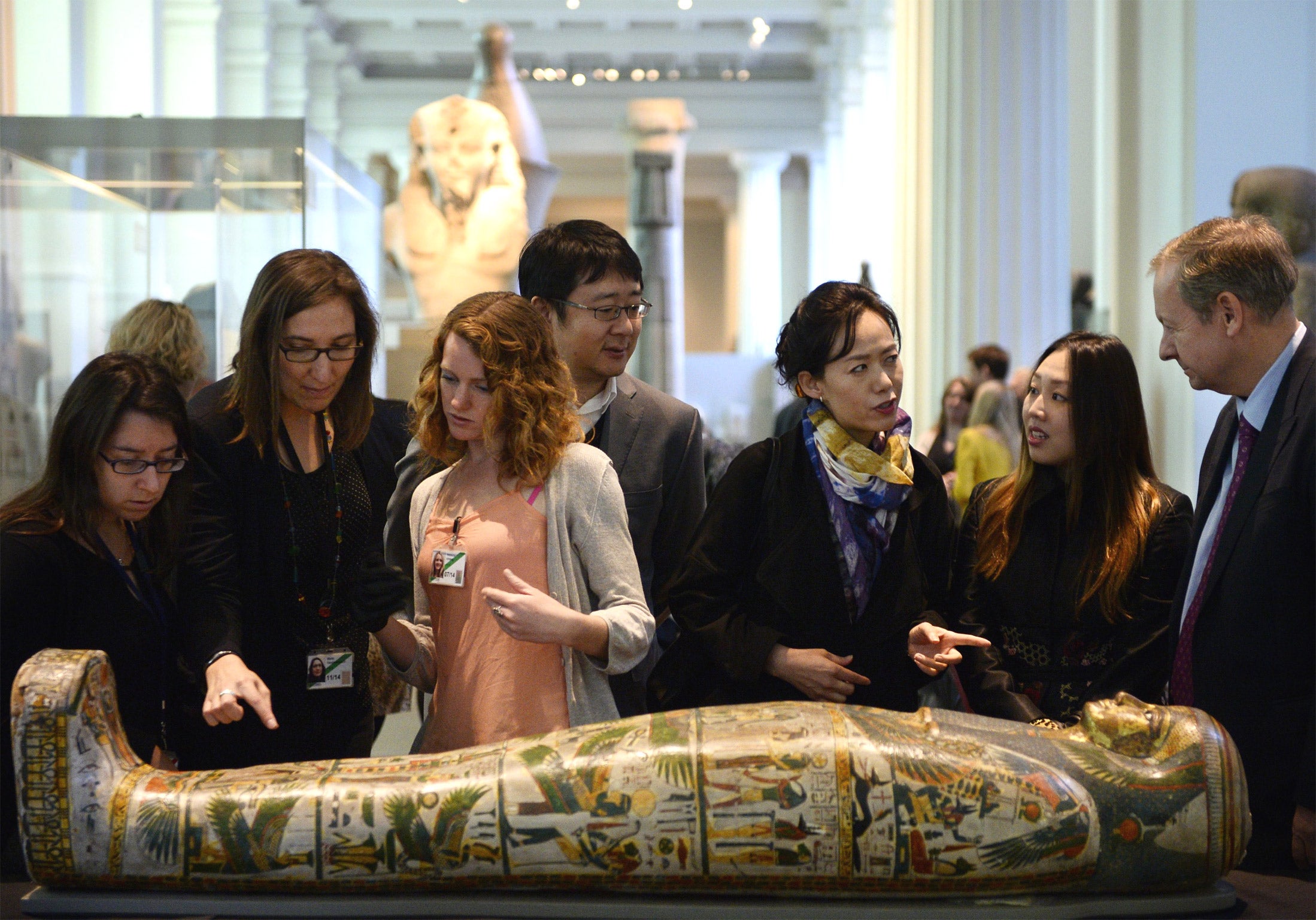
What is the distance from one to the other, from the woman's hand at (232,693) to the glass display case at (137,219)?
3471mm

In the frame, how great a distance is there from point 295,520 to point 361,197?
4.95 metres

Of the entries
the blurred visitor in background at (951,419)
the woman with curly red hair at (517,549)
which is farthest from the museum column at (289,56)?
the woman with curly red hair at (517,549)

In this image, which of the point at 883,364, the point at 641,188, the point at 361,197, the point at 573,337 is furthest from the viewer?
the point at 641,188

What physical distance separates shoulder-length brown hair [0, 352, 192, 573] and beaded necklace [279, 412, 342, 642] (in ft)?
0.80

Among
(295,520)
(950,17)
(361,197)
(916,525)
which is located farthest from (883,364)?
(950,17)

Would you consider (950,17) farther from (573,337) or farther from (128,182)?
(573,337)

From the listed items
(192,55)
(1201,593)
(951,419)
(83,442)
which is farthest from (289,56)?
(1201,593)

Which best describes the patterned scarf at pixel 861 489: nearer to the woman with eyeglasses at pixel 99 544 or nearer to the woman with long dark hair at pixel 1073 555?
the woman with long dark hair at pixel 1073 555

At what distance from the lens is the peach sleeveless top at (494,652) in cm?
227

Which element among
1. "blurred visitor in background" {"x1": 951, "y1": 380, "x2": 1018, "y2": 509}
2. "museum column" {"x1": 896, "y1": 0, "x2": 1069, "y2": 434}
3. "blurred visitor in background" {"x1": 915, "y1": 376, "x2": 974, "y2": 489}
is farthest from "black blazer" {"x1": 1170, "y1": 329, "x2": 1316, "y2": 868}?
"museum column" {"x1": 896, "y1": 0, "x2": 1069, "y2": 434}

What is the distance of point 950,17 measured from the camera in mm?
9875

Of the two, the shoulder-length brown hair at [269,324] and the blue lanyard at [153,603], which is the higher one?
the shoulder-length brown hair at [269,324]

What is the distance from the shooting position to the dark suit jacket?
9.13ft

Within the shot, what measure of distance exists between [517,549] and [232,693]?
0.52 meters
